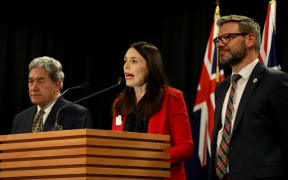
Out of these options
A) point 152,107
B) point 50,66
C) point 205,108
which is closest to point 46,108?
point 50,66

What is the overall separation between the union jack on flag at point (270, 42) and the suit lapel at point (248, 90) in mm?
1612

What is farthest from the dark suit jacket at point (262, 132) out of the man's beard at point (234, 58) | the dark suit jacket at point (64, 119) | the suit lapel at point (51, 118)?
the suit lapel at point (51, 118)

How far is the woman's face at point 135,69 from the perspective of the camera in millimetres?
3316

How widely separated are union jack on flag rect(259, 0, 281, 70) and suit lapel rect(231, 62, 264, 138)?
63.5 inches

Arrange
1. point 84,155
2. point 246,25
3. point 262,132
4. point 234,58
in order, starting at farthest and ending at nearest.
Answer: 1. point 246,25
2. point 234,58
3. point 262,132
4. point 84,155

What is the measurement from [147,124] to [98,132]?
0.87m

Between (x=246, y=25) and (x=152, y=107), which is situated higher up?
(x=246, y=25)

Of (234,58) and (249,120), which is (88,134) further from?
(234,58)

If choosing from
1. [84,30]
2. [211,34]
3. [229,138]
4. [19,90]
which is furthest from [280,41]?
[19,90]

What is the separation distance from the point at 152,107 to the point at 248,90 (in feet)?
2.16

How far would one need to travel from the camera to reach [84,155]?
2.26m

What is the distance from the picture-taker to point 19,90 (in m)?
6.23

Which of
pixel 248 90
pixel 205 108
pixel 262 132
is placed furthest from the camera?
pixel 205 108

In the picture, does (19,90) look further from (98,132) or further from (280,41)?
(98,132)
